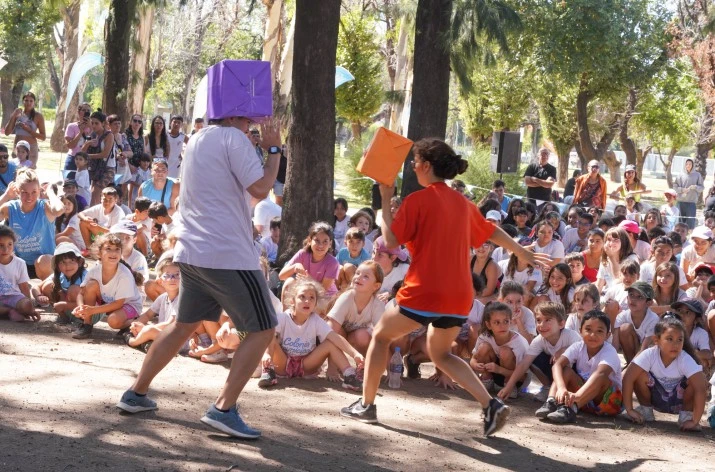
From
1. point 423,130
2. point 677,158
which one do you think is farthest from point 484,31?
point 677,158

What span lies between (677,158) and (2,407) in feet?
261

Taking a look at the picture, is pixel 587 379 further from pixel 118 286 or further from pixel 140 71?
pixel 140 71

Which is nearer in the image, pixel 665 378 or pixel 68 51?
pixel 665 378

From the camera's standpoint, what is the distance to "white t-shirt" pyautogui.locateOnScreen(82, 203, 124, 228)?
10398mm

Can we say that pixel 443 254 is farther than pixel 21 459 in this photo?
Yes

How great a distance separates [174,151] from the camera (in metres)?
15.3

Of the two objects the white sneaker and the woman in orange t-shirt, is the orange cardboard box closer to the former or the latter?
the woman in orange t-shirt

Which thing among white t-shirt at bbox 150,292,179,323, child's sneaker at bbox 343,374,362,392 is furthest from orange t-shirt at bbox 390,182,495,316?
white t-shirt at bbox 150,292,179,323

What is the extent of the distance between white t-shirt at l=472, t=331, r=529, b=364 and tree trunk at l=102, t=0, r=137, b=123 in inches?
399

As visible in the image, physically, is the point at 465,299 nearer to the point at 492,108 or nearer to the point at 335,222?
the point at 335,222

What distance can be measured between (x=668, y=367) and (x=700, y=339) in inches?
42.2

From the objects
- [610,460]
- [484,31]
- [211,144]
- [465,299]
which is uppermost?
[484,31]

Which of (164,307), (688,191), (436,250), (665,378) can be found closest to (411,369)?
(665,378)

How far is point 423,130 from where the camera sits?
1225 cm
